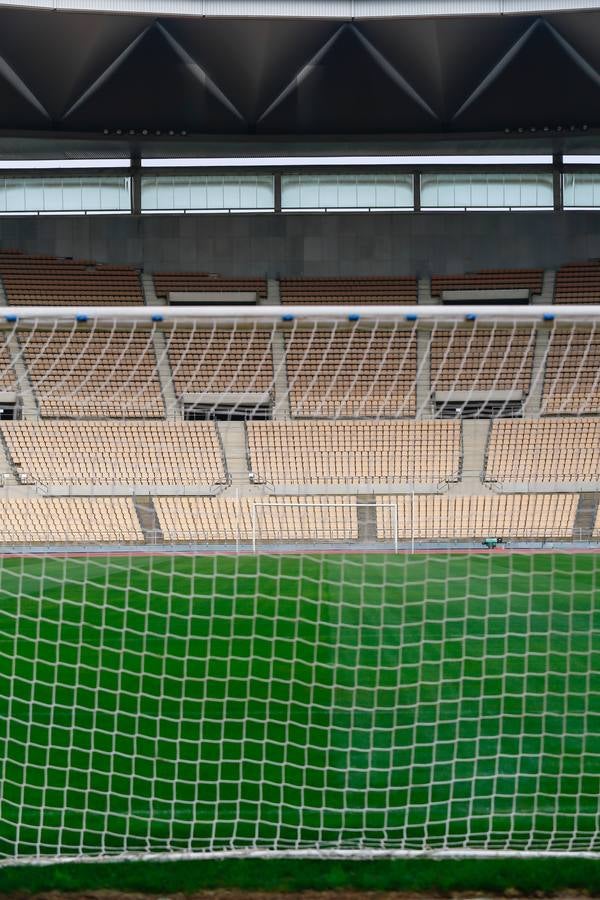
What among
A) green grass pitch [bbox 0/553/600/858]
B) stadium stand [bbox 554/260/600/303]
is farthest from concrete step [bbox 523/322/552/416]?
green grass pitch [bbox 0/553/600/858]

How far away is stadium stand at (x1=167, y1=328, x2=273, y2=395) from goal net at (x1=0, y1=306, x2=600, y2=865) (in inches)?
73.7

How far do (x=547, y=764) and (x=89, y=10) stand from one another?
41.2ft

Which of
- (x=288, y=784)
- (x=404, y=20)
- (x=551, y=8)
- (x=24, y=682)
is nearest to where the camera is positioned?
(x=288, y=784)

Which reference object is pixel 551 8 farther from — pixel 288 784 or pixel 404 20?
pixel 288 784

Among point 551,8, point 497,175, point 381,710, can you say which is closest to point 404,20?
point 551,8

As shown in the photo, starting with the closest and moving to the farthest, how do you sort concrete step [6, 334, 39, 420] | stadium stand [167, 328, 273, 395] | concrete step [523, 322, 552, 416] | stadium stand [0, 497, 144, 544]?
stadium stand [0, 497, 144, 544] < concrete step [6, 334, 39, 420] < concrete step [523, 322, 552, 416] < stadium stand [167, 328, 273, 395]

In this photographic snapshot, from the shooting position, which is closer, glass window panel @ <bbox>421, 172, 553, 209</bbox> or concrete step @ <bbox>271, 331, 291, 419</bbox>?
concrete step @ <bbox>271, 331, 291, 419</bbox>

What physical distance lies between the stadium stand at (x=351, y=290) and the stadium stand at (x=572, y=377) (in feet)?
10.8

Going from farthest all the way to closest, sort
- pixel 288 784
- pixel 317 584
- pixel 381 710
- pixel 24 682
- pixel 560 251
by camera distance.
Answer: pixel 560 251 < pixel 317 584 < pixel 24 682 < pixel 381 710 < pixel 288 784

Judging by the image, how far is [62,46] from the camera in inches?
598

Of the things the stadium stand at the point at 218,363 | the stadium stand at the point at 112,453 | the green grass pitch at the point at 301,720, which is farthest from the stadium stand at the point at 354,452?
the green grass pitch at the point at 301,720

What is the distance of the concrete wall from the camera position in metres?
19.3

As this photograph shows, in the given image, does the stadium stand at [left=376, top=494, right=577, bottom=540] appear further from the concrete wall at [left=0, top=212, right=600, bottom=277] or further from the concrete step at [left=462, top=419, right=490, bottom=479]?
the concrete wall at [left=0, top=212, right=600, bottom=277]

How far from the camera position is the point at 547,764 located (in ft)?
16.3
